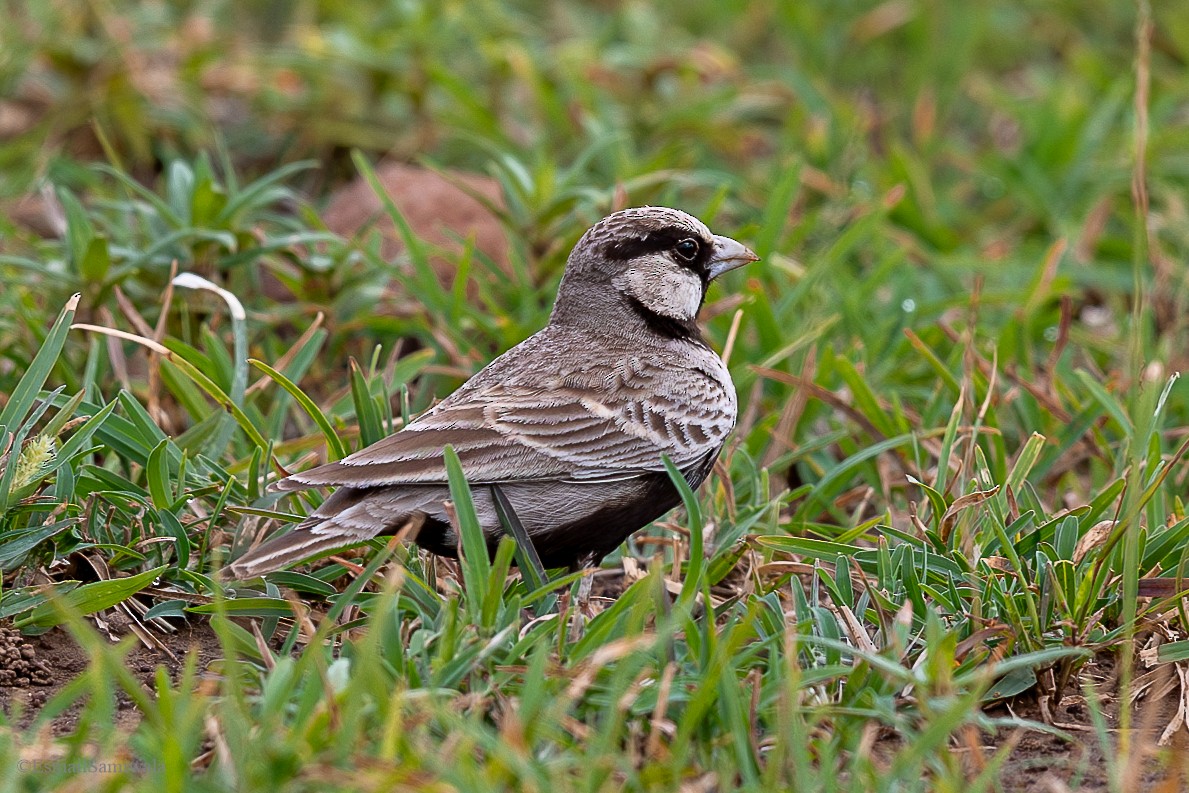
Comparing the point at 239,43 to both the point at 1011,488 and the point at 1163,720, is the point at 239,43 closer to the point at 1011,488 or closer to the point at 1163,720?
the point at 1011,488

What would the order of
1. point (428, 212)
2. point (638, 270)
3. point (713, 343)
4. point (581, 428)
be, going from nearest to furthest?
1. point (581, 428)
2. point (638, 270)
3. point (713, 343)
4. point (428, 212)

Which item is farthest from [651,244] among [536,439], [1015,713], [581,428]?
[1015,713]

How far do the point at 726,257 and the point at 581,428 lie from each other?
978mm

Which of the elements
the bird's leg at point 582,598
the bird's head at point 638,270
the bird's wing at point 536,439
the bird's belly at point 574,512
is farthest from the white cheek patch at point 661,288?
the bird's leg at point 582,598

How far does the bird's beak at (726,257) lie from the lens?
4.67 m

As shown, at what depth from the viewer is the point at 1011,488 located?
4.20 meters

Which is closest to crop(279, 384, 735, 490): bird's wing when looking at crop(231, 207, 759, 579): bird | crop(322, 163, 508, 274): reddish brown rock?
crop(231, 207, 759, 579): bird

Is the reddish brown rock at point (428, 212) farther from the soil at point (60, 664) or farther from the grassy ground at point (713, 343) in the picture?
the soil at point (60, 664)

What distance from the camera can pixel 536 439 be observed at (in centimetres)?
391

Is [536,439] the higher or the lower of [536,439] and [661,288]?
the lower

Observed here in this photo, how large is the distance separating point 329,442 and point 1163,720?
2.38m

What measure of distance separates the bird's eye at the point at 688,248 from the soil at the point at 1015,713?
1.75m

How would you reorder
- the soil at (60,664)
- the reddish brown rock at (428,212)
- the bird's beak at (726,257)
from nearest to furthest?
1. the soil at (60,664)
2. the bird's beak at (726,257)
3. the reddish brown rock at (428,212)

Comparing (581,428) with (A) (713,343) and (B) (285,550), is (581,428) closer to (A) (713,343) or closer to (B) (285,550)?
(B) (285,550)
